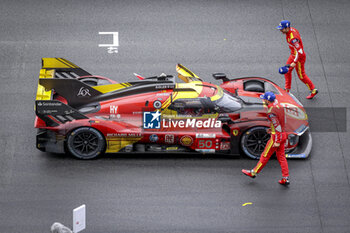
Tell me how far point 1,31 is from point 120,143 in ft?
21.3

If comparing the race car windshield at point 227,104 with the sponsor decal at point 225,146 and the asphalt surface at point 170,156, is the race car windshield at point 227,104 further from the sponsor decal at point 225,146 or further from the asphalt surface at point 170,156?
the asphalt surface at point 170,156

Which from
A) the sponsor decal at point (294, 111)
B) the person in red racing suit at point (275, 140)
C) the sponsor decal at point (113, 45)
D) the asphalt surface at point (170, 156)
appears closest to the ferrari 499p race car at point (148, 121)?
the sponsor decal at point (294, 111)

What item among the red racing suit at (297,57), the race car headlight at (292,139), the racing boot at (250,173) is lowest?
the racing boot at (250,173)

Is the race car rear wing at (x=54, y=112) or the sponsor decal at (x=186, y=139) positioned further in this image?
the sponsor decal at (x=186, y=139)

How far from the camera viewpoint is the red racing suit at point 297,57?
14516mm

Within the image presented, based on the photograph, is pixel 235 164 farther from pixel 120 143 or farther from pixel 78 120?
pixel 78 120

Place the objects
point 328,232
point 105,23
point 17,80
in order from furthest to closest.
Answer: point 105,23 < point 17,80 < point 328,232

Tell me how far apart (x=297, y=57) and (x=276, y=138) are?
11.6 ft

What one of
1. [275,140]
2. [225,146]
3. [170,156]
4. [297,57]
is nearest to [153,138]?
[170,156]

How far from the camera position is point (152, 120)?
494 inches

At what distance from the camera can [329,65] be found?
53.2 ft

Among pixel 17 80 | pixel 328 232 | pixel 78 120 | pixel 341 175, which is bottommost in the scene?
pixel 328 232

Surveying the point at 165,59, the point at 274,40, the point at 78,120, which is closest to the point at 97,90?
the point at 78,120

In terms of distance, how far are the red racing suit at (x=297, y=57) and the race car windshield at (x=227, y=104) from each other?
93.6 inches
